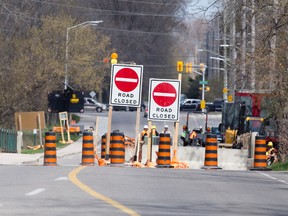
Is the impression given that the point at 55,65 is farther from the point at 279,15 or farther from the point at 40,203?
the point at 40,203

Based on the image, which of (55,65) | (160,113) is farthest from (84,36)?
(160,113)

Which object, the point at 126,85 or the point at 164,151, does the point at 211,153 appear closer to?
the point at 164,151

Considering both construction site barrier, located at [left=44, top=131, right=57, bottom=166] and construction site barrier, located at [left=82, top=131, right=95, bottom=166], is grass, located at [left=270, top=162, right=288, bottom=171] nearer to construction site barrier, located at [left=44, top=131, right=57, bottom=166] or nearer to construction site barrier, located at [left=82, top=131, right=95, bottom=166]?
construction site barrier, located at [left=82, top=131, right=95, bottom=166]

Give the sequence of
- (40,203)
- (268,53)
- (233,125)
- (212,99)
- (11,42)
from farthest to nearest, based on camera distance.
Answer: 1. (212,99)
2. (11,42)
3. (233,125)
4. (268,53)
5. (40,203)

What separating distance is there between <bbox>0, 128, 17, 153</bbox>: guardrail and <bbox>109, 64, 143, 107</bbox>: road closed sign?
21.7 meters

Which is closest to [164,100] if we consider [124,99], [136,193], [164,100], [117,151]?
[164,100]

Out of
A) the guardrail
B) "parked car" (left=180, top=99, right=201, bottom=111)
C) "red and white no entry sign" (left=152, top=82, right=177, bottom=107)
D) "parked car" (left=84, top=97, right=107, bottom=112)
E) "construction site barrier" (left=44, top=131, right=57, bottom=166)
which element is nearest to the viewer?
"construction site barrier" (left=44, top=131, right=57, bottom=166)

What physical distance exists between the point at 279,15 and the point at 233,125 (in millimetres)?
24751

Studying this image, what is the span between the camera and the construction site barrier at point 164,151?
89.9ft

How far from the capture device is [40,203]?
14.3m

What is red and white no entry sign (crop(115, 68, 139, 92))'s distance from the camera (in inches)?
1060

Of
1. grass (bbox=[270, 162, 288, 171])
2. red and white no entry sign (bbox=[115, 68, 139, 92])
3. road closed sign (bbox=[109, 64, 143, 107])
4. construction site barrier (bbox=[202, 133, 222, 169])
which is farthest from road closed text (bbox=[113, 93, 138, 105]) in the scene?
grass (bbox=[270, 162, 288, 171])

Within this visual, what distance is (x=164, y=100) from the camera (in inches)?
1117

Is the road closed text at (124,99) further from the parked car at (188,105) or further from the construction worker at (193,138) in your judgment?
the parked car at (188,105)
